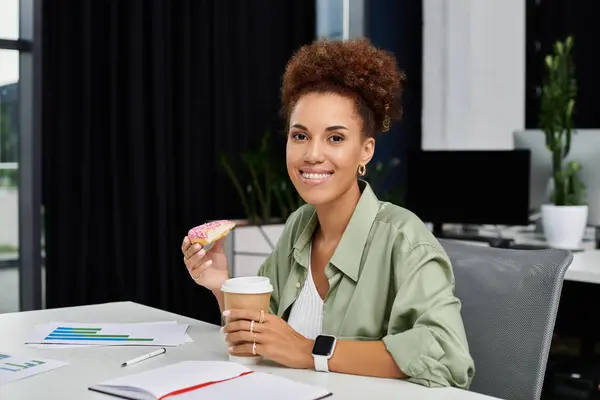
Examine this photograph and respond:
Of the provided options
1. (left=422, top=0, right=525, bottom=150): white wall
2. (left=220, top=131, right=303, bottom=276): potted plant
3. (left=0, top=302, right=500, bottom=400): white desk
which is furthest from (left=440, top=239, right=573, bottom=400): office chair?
(left=422, top=0, right=525, bottom=150): white wall

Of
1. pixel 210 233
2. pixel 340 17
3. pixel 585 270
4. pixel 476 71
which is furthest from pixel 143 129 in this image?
pixel 210 233

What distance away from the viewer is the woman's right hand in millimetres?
1593

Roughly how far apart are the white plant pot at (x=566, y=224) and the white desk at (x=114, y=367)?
1.90 meters

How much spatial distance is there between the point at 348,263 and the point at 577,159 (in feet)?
7.04

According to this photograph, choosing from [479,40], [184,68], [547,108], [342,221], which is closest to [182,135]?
[184,68]

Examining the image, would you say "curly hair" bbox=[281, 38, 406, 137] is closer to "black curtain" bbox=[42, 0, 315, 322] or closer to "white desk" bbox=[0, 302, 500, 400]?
"white desk" bbox=[0, 302, 500, 400]

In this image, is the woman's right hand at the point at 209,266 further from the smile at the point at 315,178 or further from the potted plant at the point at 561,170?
the potted plant at the point at 561,170

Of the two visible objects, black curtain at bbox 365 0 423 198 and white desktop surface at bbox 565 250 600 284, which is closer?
white desktop surface at bbox 565 250 600 284

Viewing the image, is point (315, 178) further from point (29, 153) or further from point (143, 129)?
point (143, 129)

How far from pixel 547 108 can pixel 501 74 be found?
242 centimetres

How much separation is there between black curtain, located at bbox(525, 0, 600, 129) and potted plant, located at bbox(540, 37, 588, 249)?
2.64m

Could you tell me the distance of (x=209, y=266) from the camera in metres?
1.64

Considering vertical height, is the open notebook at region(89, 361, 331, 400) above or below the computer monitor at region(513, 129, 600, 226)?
below

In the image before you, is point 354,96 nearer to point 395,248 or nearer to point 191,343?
point 395,248
